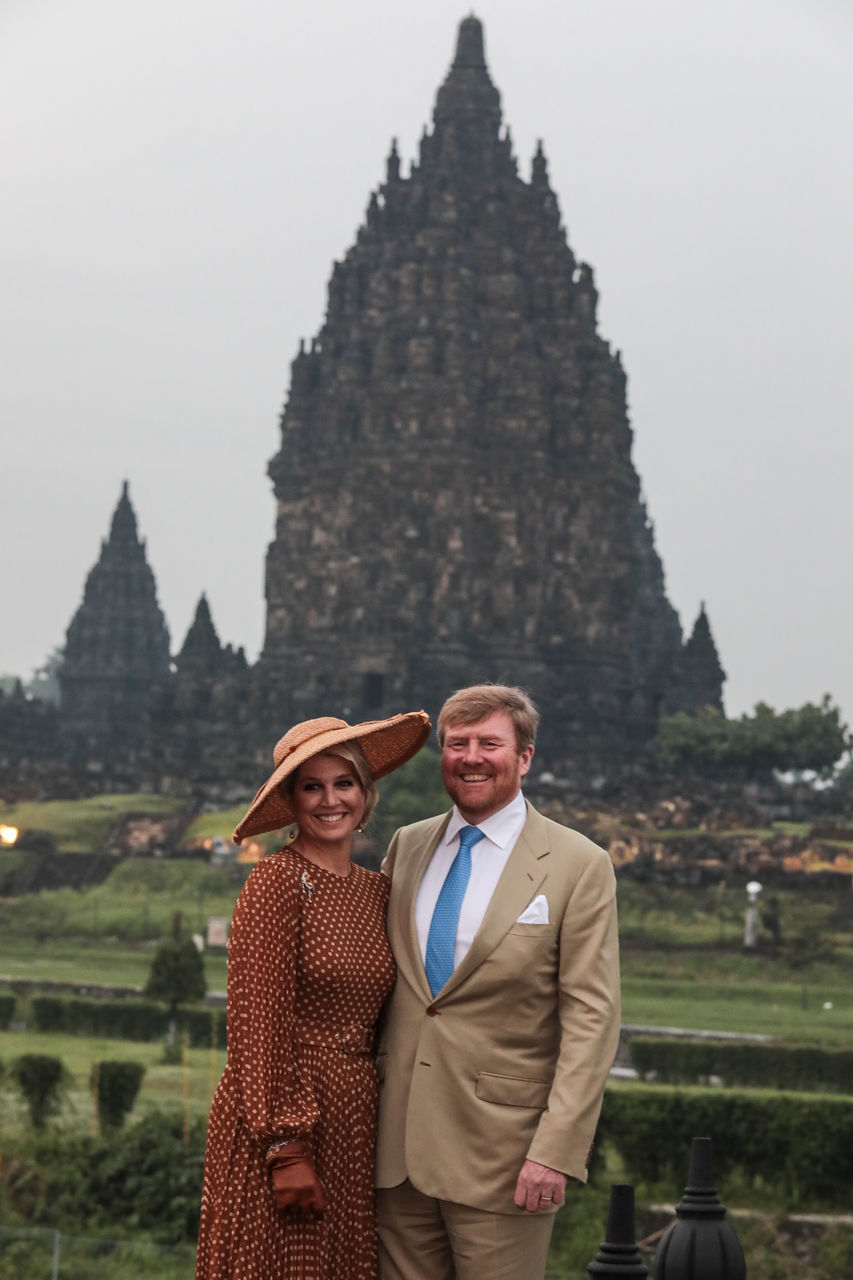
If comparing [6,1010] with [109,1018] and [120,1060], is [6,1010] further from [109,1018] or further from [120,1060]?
[120,1060]

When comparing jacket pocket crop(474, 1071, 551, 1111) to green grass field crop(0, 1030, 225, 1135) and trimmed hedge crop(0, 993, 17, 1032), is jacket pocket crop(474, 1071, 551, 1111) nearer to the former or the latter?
green grass field crop(0, 1030, 225, 1135)

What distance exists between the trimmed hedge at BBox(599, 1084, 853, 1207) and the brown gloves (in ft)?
74.6

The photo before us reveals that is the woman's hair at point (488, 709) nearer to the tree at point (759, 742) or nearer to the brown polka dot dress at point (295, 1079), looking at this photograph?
the brown polka dot dress at point (295, 1079)

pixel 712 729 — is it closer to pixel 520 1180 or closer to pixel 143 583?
pixel 143 583

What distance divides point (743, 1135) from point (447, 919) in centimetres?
2310

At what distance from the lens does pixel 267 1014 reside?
26.9ft

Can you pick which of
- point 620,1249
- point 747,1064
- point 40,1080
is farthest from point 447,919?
point 747,1064

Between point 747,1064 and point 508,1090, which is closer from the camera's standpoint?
point 508,1090

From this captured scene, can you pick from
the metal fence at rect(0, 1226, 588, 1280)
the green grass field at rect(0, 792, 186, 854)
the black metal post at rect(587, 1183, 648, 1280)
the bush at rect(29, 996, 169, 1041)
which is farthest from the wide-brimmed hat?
the green grass field at rect(0, 792, 186, 854)

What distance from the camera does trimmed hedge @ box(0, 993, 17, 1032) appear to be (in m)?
40.8

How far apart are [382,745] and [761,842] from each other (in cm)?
5527

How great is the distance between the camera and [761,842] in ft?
208

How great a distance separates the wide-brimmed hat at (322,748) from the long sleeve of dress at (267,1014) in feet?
A: 1.16

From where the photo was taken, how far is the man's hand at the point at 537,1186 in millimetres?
8234
